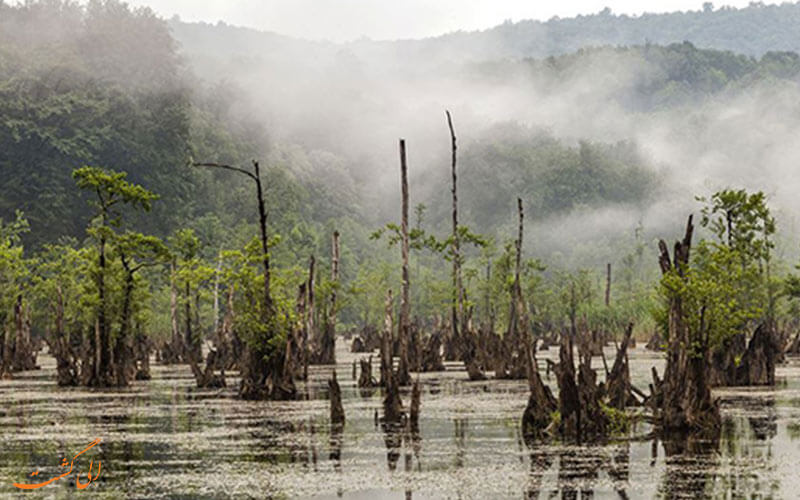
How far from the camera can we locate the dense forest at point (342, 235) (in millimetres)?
25438

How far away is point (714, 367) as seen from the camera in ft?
92.2

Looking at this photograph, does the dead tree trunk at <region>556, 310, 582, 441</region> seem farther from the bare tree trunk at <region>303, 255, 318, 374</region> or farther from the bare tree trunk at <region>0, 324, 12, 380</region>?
the bare tree trunk at <region>303, 255, 318, 374</region>

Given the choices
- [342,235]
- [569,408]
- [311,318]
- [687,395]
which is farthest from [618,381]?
[342,235]

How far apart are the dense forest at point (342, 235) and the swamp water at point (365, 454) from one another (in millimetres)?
1357

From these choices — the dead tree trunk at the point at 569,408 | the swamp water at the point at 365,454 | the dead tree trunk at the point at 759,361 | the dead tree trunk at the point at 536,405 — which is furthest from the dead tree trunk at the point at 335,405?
the dead tree trunk at the point at 759,361

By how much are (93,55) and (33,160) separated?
1376 centimetres

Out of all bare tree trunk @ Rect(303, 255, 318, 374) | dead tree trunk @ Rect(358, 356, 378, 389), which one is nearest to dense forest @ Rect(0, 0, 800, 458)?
bare tree trunk @ Rect(303, 255, 318, 374)

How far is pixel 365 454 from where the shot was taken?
15898 mm

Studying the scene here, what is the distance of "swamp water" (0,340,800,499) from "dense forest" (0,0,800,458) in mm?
1357

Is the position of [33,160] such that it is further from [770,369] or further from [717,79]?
[717,79]

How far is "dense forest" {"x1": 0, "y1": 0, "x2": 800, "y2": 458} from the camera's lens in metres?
25.4

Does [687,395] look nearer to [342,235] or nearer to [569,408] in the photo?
[569,408]

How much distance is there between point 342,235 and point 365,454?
100479 mm

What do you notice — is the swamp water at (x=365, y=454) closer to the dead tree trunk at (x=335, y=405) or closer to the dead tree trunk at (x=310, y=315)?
the dead tree trunk at (x=335, y=405)
